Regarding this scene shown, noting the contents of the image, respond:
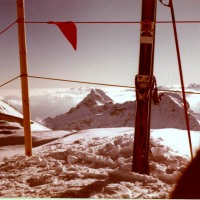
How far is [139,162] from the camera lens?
4.16m

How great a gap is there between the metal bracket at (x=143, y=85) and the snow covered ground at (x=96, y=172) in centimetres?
102

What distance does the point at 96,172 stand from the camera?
→ 4355 mm

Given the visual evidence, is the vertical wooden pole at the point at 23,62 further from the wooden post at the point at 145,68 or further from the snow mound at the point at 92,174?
the wooden post at the point at 145,68

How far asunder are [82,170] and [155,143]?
64.8 inches

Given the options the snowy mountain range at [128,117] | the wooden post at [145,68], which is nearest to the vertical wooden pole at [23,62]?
the wooden post at [145,68]

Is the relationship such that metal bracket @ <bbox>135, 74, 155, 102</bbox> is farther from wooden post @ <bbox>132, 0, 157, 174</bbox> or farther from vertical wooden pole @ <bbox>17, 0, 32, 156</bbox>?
vertical wooden pole @ <bbox>17, 0, 32, 156</bbox>

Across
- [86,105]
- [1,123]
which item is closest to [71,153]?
[1,123]

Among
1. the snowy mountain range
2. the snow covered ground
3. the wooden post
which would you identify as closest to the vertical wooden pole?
the snow covered ground

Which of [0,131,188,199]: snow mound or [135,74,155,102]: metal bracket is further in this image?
[135,74,155,102]: metal bracket

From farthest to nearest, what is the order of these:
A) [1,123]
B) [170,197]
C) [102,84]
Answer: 1. [1,123]
2. [102,84]
3. [170,197]

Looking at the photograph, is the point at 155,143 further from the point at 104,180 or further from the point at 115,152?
the point at 104,180

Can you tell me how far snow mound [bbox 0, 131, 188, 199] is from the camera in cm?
362

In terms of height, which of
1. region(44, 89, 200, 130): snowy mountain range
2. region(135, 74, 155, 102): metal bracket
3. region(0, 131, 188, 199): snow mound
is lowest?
region(0, 131, 188, 199): snow mound

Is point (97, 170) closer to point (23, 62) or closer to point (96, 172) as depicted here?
point (96, 172)
